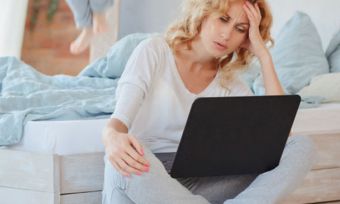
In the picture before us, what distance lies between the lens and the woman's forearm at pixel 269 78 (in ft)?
5.30

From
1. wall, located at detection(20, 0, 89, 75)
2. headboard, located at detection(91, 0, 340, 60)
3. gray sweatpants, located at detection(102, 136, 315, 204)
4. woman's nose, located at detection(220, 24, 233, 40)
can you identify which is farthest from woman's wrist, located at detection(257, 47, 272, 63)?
wall, located at detection(20, 0, 89, 75)

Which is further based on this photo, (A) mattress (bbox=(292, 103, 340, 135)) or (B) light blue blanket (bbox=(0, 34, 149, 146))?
(A) mattress (bbox=(292, 103, 340, 135))

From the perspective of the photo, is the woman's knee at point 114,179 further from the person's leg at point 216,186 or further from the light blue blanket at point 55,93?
the light blue blanket at point 55,93

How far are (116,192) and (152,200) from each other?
9 cm

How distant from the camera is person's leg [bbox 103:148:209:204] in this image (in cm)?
124

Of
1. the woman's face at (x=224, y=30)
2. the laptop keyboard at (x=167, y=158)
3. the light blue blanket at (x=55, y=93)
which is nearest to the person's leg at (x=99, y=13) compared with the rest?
the light blue blanket at (x=55, y=93)

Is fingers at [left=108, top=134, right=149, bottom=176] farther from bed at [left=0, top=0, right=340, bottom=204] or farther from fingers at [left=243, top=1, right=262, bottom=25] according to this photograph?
fingers at [left=243, top=1, right=262, bottom=25]

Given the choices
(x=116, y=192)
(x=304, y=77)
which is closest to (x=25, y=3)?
(x=304, y=77)

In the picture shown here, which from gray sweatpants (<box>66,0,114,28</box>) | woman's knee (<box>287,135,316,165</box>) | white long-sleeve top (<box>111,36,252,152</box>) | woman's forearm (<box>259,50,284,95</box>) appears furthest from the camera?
gray sweatpants (<box>66,0,114,28</box>)

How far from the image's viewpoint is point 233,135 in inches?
52.0

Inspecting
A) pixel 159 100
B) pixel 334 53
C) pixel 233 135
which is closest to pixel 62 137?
pixel 159 100

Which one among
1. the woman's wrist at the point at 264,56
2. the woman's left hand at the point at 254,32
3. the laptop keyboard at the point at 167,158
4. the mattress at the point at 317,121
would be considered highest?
the woman's left hand at the point at 254,32

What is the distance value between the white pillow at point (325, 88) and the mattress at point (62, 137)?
0.89 m

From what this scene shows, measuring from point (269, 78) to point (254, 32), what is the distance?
13 cm
